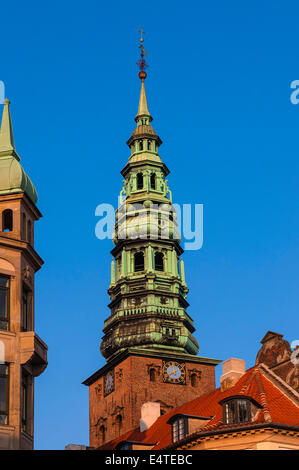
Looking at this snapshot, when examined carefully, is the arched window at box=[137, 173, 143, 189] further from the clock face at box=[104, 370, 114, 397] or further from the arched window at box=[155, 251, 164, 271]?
the clock face at box=[104, 370, 114, 397]

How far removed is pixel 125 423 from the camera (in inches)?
2936

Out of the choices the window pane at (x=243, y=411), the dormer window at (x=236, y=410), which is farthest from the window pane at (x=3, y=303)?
the window pane at (x=243, y=411)

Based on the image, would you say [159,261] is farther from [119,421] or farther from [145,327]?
[119,421]

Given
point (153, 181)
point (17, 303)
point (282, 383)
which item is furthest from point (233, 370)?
point (153, 181)

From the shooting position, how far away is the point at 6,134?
3434cm

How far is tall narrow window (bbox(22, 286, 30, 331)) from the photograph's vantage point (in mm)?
31562

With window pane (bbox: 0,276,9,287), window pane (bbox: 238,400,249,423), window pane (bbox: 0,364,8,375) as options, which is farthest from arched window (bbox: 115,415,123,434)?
window pane (bbox: 0,364,8,375)

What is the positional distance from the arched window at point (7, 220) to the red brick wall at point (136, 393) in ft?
142

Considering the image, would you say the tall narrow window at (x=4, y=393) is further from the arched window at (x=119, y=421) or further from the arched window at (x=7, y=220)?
the arched window at (x=119, y=421)

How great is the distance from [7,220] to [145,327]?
4726 centimetres

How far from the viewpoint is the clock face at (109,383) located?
79.6m

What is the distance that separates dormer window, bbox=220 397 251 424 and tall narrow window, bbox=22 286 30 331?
16407 mm
